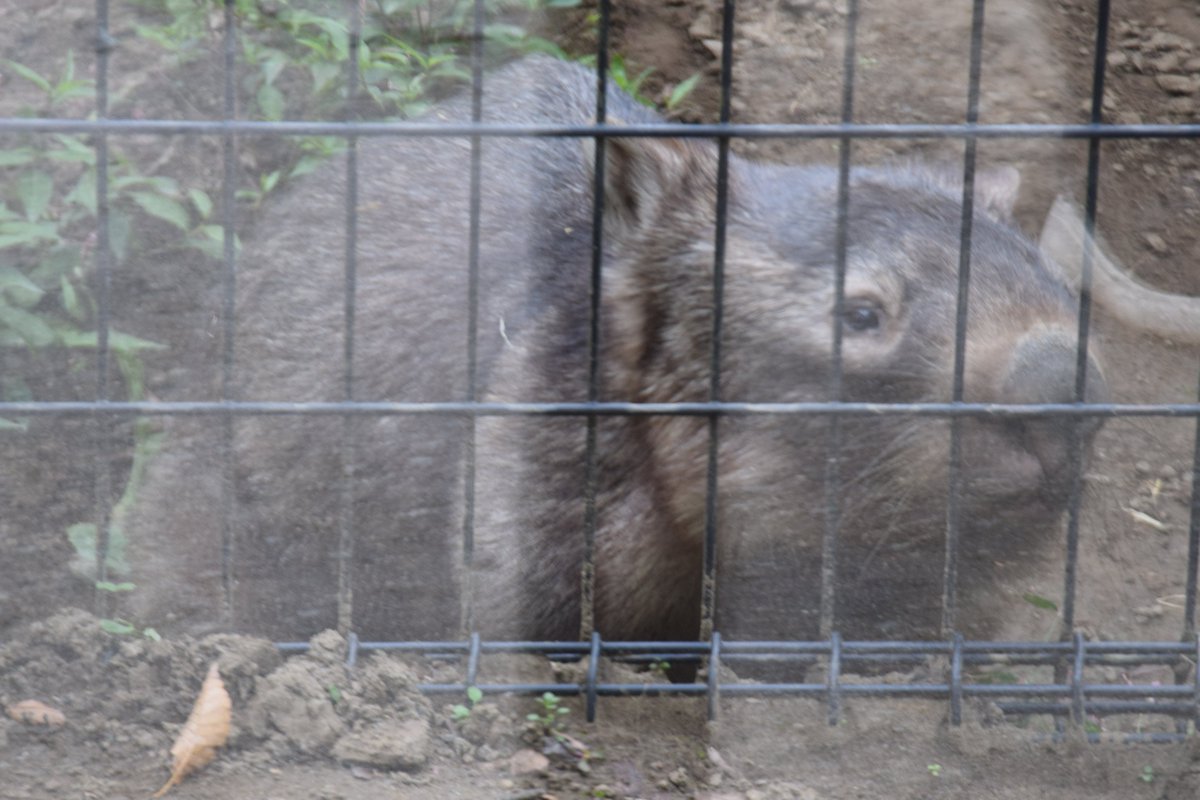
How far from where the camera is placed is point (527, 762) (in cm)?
272

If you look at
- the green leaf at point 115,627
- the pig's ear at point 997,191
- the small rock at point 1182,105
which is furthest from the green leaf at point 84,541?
the small rock at point 1182,105

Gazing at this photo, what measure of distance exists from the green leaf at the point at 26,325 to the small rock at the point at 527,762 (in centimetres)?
159

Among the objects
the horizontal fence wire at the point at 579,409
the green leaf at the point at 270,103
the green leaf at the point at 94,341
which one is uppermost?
the green leaf at the point at 270,103

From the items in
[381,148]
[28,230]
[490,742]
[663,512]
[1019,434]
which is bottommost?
[490,742]

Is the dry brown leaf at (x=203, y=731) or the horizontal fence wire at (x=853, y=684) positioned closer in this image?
the dry brown leaf at (x=203, y=731)

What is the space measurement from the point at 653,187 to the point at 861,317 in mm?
562

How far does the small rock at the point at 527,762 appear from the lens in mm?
2695

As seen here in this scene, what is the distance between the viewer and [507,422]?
11.9 ft

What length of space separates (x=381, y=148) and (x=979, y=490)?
186 cm

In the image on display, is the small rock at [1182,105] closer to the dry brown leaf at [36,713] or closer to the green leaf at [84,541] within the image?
the green leaf at [84,541]

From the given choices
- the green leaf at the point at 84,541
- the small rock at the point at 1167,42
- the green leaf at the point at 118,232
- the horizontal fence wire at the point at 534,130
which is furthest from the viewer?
the small rock at the point at 1167,42

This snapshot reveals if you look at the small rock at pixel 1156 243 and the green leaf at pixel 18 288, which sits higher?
the small rock at pixel 1156 243

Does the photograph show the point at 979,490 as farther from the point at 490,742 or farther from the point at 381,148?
the point at 381,148

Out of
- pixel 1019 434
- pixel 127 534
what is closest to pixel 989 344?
pixel 1019 434
